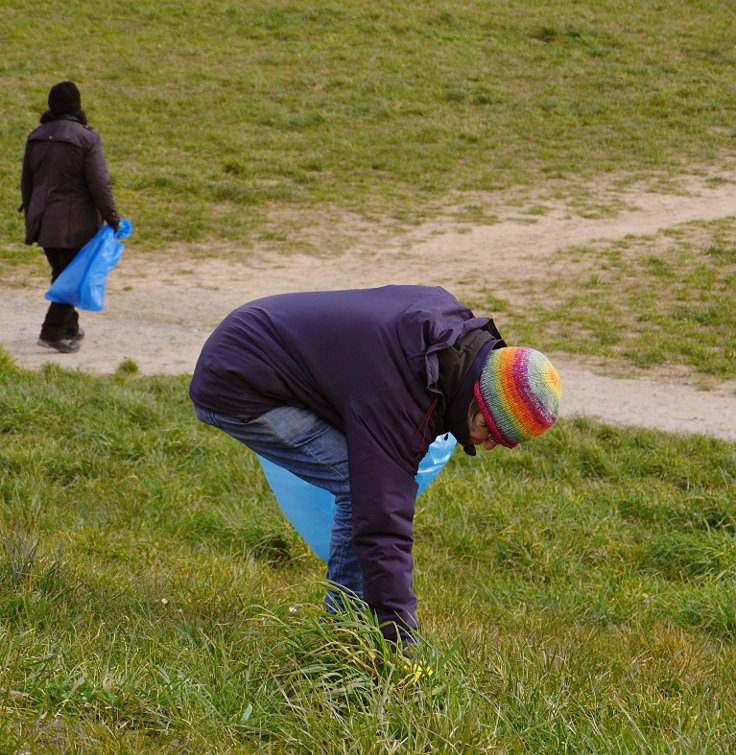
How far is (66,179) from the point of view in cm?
730

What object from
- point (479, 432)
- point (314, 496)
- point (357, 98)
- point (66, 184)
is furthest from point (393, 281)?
point (357, 98)

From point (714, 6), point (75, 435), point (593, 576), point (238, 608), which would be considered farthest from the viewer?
point (714, 6)

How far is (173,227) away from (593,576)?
27.7 feet

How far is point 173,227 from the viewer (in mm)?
11695

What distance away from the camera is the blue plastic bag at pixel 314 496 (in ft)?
10.3

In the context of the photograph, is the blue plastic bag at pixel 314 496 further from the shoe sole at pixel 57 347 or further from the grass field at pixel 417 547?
the shoe sole at pixel 57 347

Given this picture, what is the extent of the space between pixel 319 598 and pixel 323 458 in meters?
0.73

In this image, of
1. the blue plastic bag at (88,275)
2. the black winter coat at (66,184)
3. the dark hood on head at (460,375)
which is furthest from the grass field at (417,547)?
the black winter coat at (66,184)

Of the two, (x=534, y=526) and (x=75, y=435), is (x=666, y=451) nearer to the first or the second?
(x=534, y=526)

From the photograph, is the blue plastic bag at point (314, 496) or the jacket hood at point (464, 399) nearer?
the jacket hood at point (464, 399)

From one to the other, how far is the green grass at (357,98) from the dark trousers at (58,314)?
3.54 meters

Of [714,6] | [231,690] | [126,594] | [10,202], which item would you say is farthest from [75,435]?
[714,6]

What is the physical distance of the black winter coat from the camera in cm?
723

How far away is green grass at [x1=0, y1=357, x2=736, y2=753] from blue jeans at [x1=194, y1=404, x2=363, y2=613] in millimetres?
165
